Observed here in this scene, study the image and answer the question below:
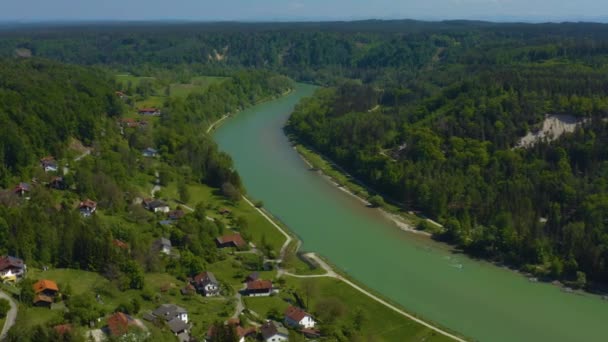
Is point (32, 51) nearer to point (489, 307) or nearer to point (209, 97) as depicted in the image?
point (209, 97)

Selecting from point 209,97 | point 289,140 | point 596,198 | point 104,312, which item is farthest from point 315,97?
point 104,312

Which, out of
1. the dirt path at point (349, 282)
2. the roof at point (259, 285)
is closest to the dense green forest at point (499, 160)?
the dirt path at point (349, 282)

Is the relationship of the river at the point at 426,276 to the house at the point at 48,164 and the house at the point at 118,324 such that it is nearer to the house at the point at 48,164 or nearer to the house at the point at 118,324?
the house at the point at 118,324

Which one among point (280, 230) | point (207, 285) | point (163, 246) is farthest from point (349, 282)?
point (163, 246)

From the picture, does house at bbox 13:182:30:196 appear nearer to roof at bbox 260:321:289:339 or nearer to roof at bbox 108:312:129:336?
roof at bbox 108:312:129:336

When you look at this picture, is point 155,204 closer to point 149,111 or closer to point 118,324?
point 118,324

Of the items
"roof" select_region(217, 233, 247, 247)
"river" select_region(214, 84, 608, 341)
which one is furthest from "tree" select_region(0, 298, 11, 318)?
"river" select_region(214, 84, 608, 341)
